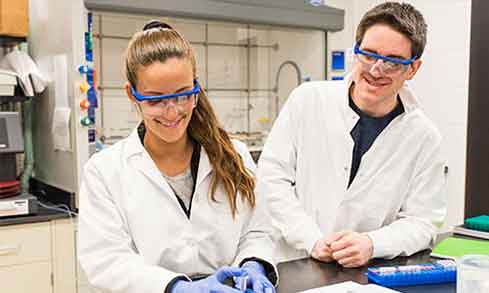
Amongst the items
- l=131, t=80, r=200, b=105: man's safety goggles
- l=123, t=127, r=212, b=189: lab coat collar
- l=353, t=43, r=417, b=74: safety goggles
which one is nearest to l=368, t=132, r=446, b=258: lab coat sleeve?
l=353, t=43, r=417, b=74: safety goggles

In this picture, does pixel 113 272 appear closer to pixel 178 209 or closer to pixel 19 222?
pixel 178 209

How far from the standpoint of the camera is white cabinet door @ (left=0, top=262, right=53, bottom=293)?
81.3 inches

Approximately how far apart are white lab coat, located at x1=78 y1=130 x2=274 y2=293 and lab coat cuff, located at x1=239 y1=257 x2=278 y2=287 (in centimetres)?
2

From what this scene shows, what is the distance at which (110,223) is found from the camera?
109 centimetres

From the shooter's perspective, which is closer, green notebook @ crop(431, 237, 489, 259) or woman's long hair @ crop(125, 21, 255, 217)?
woman's long hair @ crop(125, 21, 255, 217)

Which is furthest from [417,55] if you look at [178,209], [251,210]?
[178,209]

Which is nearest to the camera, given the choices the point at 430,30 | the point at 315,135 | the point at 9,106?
the point at 315,135

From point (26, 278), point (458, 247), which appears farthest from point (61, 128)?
point (458, 247)

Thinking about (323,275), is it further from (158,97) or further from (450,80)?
(450,80)

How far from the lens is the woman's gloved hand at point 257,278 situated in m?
1.01

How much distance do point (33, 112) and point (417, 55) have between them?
2.03 meters

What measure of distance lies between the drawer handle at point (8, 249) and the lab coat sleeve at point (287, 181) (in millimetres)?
1155

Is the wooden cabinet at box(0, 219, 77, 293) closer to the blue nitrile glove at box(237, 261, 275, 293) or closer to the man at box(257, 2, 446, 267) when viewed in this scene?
the man at box(257, 2, 446, 267)

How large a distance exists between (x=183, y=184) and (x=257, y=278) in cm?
31
